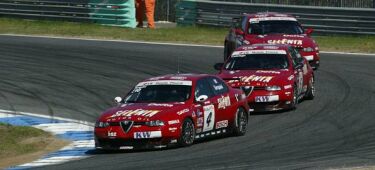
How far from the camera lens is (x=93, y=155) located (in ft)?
56.4

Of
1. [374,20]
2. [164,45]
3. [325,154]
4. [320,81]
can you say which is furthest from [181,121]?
[374,20]

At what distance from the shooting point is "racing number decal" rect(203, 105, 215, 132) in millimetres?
18234

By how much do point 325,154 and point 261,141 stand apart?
2.06 m

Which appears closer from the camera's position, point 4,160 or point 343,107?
point 4,160

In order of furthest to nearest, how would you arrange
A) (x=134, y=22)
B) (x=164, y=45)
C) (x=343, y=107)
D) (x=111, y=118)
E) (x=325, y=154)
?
(x=134, y=22) → (x=164, y=45) → (x=343, y=107) → (x=111, y=118) → (x=325, y=154)

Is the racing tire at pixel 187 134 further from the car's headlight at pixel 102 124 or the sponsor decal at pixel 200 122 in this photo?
the car's headlight at pixel 102 124

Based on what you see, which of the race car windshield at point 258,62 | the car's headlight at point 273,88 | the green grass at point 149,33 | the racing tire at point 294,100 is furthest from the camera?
the green grass at point 149,33

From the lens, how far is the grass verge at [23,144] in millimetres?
17469

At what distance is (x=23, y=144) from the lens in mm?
18719

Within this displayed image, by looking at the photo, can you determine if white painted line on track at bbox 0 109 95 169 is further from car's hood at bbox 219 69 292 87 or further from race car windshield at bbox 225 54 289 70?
race car windshield at bbox 225 54 289 70

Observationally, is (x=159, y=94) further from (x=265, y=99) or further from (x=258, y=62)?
(x=258, y=62)

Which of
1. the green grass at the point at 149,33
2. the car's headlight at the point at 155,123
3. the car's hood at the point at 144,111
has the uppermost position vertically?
the car's hood at the point at 144,111

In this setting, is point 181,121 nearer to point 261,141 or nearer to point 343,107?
point 261,141

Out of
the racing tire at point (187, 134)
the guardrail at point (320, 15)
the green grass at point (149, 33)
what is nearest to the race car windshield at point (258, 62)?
the racing tire at point (187, 134)
